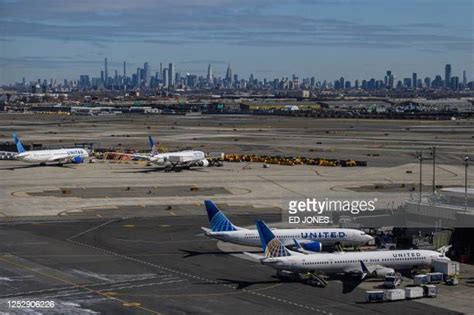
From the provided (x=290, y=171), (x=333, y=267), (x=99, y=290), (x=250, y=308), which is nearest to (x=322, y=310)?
(x=250, y=308)

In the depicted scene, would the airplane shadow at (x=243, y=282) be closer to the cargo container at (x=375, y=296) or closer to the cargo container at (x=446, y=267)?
the cargo container at (x=375, y=296)

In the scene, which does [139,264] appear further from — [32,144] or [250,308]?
[32,144]

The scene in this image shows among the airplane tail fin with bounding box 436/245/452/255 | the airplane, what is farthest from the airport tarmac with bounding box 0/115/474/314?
the airplane tail fin with bounding box 436/245/452/255

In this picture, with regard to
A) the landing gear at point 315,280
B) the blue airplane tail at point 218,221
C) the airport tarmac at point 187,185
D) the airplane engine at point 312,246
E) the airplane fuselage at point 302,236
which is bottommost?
the airport tarmac at point 187,185

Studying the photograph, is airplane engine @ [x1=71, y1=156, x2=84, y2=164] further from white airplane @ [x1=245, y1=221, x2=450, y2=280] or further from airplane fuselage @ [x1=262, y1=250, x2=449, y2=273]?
airplane fuselage @ [x1=262, y1=250, x2=449, y2=273]

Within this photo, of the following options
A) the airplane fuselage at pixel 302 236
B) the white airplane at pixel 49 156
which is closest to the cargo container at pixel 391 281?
the airplane fuselage at pixel 302 236

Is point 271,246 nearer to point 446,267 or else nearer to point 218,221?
point 218,221
